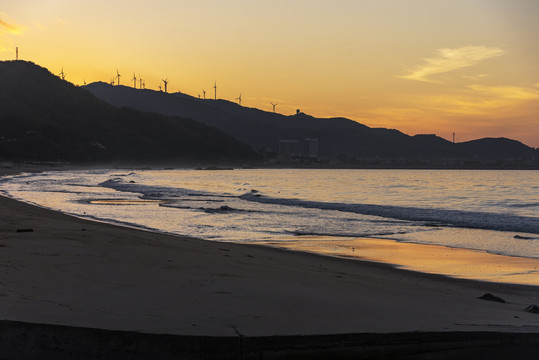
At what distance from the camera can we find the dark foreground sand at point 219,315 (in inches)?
156

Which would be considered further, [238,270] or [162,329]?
[238,270]

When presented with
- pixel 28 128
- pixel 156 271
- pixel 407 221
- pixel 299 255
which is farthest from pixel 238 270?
pixel 28 128

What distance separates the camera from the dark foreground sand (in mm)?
3963

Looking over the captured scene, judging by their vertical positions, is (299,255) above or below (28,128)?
below

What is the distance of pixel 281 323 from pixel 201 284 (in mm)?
1612

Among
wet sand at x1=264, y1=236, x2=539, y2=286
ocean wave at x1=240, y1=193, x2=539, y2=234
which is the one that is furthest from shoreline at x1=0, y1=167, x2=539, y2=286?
ocean wave at x1=240, y1=193, x2=539, y2=234

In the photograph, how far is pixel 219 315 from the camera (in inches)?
183

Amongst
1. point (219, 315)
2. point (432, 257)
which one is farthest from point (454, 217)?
point (219, 315)

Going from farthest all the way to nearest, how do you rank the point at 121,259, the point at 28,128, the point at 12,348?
the point at 28,128, the point at 121,259, the point at 12,348

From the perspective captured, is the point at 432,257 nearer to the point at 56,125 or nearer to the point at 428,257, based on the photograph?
the point at 428,257

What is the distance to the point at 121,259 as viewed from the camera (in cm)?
735

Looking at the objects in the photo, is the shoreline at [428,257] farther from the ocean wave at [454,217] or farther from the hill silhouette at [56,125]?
the hill silhouette at [56,125]

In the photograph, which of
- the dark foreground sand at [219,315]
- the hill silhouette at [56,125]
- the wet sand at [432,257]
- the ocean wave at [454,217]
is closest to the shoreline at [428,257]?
the wet sand at [432,257]

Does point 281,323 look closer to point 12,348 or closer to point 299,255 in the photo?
point 12,348
